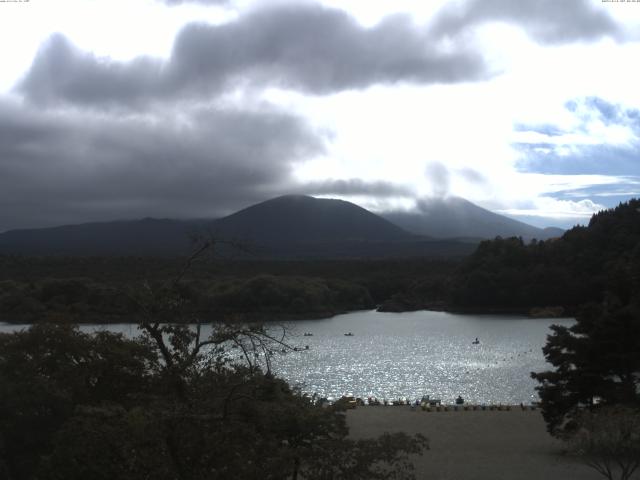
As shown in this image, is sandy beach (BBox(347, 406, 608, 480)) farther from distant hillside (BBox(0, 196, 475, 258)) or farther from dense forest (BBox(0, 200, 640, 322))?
distant hillside (BBox(0, 196, 475, 258))

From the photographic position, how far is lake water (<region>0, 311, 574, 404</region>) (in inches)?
1078

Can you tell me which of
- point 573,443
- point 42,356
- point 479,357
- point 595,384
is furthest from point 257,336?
point 479,357

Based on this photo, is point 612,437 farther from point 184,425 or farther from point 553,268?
point 553,268

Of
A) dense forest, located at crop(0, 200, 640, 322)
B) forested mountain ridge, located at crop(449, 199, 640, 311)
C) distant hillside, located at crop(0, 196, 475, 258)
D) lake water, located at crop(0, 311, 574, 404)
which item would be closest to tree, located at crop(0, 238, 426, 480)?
lake water, located at crop(0, 311, 574, 404)

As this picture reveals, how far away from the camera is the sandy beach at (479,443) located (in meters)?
13.9

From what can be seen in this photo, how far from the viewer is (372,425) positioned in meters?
19.2

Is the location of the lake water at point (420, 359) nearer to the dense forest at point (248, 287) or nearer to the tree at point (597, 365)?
the dense forest at point (248, 287)

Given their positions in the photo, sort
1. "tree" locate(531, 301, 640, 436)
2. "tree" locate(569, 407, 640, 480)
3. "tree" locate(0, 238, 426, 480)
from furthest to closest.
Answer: "tree" locate(531, 301, 640, 436), "tree" locate(569, 407, 640, 480), "tree" locate(0, 238, 426, 480)

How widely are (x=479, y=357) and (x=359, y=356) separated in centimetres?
649

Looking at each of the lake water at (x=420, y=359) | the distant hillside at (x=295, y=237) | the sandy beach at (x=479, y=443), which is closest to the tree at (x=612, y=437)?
the sandy beach at (x=479, y=443)

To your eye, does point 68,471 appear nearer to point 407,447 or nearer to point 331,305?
point 407,447

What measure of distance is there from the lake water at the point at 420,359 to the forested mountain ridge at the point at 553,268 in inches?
310

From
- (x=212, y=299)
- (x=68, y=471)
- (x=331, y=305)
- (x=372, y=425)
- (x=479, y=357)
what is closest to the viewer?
(x=68, y=471)

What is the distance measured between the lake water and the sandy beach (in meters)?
3.49
